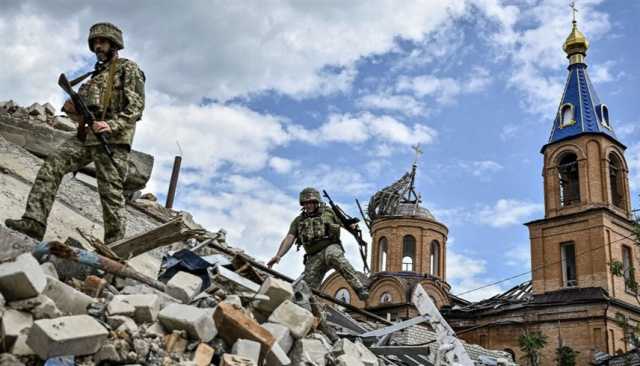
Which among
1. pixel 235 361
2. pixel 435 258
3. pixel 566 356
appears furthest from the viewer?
pixel 435 258

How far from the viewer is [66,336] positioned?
125 inches

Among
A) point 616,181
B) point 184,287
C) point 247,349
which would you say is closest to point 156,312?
point 247,349

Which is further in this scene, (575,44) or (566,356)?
(575,44)

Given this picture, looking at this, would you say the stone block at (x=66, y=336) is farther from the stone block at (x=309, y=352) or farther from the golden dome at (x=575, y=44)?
the golden dome at (x=575, y=44)

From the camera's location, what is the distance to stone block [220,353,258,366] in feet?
11.9

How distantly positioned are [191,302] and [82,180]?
180 inches

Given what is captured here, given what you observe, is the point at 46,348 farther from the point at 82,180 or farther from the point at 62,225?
the point at 82,180

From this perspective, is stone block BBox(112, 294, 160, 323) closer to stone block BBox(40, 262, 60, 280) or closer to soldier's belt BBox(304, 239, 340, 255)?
stone block BBox(40, 262, 60, 280)

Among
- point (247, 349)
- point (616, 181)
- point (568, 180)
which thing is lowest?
point (247, 349)

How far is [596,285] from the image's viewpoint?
30250 millimetres

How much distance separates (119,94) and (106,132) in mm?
432

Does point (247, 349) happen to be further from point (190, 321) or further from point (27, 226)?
point (27, 226)

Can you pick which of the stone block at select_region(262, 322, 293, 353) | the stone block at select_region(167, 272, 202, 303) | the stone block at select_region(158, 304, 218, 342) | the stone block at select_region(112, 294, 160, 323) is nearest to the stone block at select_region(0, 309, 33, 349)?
the stone block at select_region(112, 294, 160, 323)

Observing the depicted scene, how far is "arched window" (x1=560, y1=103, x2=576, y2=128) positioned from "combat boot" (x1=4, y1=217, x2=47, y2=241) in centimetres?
3237
